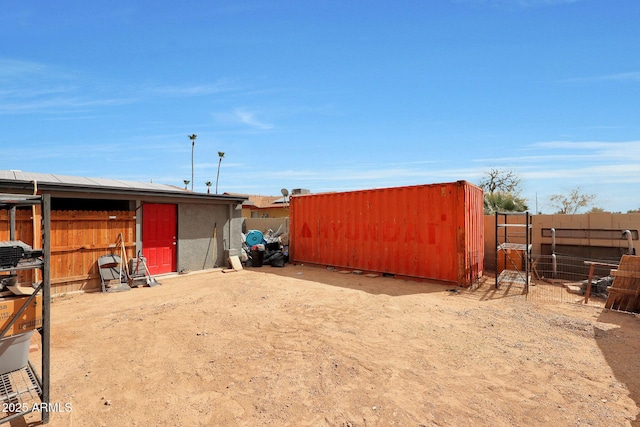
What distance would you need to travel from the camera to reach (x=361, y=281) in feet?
34.1

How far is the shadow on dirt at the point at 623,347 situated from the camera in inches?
159

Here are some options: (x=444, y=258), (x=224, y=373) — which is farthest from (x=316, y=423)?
(x=444, y=258)

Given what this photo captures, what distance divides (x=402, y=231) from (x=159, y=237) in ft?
26.0

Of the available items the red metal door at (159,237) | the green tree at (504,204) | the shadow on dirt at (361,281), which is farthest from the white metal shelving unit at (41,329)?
the green tree at (504,204)

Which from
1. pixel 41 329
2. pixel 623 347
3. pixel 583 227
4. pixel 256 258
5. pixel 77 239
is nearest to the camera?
pixel 41 329

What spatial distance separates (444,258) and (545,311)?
298cm

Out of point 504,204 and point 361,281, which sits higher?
point 504,204

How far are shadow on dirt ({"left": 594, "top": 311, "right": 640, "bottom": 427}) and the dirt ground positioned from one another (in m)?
0.03

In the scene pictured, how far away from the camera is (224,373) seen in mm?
4227

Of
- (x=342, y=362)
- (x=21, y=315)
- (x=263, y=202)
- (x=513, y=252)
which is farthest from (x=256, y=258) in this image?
(x=263, y=202)

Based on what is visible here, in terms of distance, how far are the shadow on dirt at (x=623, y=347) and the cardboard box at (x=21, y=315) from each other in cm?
589

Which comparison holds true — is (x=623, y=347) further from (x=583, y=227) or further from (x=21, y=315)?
(x=21, y=315)

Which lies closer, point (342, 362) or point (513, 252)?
point (342, 362)

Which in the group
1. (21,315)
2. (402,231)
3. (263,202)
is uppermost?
(263,202)
